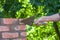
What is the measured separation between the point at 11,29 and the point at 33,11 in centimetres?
385

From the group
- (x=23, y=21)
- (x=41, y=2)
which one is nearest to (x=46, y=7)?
(x=41, y=2)

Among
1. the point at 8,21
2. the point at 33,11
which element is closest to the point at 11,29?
the point at 8,21

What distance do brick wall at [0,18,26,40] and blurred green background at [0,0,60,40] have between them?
9.30ft

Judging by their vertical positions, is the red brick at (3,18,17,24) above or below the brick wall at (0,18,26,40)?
above

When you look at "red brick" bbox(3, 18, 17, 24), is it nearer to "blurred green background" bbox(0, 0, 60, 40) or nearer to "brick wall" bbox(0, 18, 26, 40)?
"brick wall" bbox(0, 18, 26, 40)

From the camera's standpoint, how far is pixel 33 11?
5.99 metres

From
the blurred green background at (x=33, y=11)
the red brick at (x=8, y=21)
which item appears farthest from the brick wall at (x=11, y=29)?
the blurred green background at (x=33, y=11)

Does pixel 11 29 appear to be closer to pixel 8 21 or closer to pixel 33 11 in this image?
pixel 8 21

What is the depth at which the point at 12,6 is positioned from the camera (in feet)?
18.3

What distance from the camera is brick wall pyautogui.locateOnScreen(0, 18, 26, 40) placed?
2125 mm

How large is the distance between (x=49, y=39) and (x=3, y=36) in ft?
12.0

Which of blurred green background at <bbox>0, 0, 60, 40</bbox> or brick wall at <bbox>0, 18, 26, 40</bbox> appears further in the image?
blurred green background at <bbox>0, 0, 60, 40</bbox>

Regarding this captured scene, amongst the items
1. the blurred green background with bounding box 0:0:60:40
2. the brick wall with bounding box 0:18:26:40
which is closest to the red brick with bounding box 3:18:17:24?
the brick wall with bounding box 0:18:26:40

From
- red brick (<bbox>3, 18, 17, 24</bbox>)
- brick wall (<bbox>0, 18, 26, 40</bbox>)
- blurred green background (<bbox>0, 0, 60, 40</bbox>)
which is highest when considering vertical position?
red brick (<bbox>3, 18, 17, 24</bbox>)
